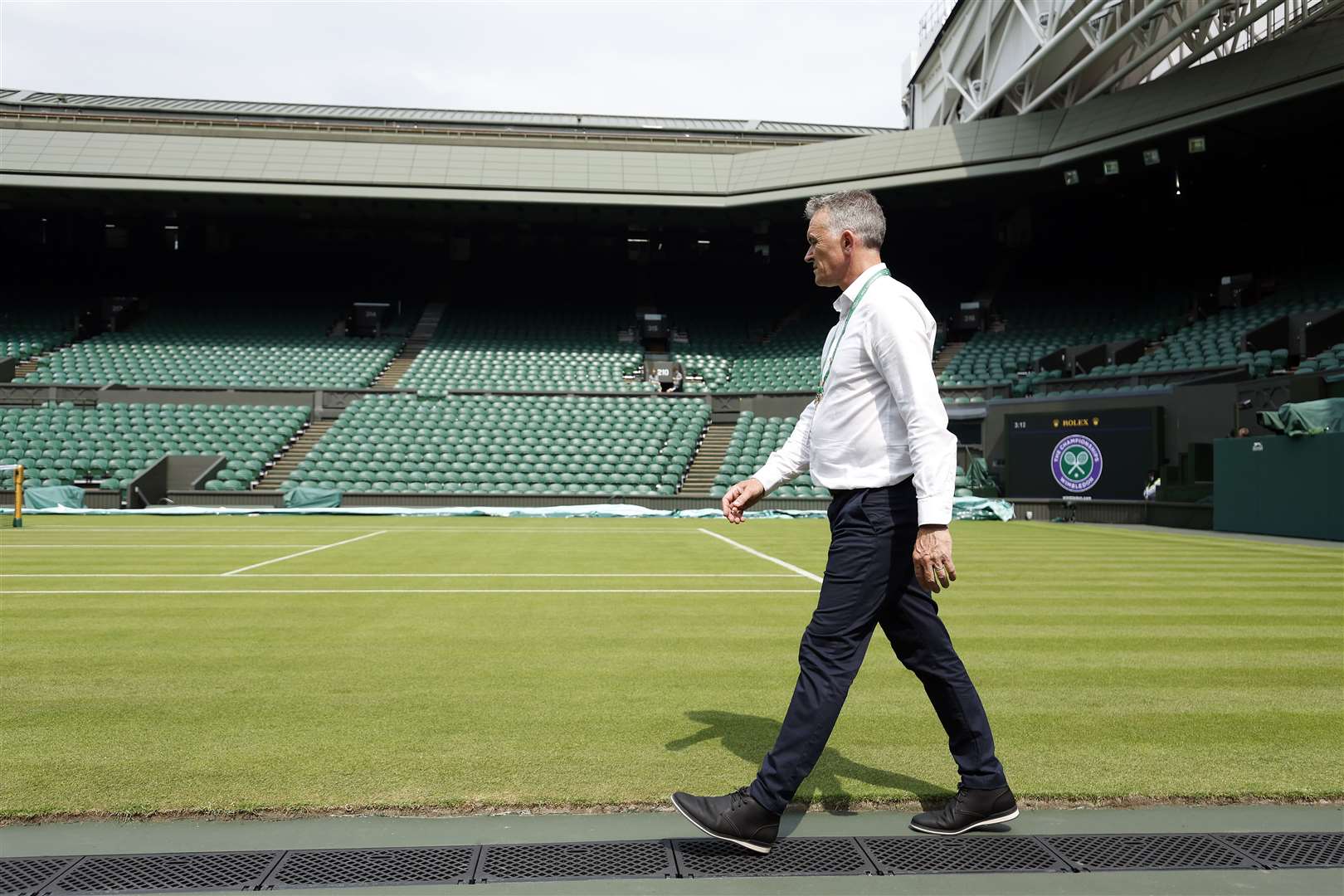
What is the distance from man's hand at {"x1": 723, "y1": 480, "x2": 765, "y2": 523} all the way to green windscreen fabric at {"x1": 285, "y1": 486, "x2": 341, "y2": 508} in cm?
2420

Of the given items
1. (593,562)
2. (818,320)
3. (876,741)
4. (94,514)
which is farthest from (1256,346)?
(94,514)

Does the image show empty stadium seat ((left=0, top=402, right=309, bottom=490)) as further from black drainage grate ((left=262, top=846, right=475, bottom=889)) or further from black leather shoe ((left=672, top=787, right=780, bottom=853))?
black leather shoe ((left=672, top=787, right=780, bottom=853))

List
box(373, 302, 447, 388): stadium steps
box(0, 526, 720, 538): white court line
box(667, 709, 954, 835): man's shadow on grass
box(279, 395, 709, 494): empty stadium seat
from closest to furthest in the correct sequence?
box(667, 709, 954, 835): man's shadow on grass
box(0, 526, 720, 538): white court line
box(279, 395, 709, 494): empty stadium seat
box(373, 302, 447, 388): stadium steps

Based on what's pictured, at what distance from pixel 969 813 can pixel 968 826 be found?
0.05 meters

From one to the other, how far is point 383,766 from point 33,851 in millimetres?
1216

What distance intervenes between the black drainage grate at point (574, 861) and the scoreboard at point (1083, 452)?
24.5 meters

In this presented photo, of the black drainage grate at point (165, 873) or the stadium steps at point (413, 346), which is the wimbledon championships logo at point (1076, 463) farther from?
the black drainage grate at point (165, 873)

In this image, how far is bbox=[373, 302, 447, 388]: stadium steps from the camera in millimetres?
36438

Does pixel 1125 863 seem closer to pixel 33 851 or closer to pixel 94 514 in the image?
pixel 33 851

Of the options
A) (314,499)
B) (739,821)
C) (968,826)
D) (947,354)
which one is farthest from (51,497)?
(947,354)

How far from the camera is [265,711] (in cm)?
476

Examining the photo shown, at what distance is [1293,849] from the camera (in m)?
3.13

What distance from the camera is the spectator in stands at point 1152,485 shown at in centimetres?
2375

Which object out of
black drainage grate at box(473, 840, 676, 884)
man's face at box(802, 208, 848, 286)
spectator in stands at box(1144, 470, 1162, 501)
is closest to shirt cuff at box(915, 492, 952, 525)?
man's face at box(802, 208, 848, 286)
